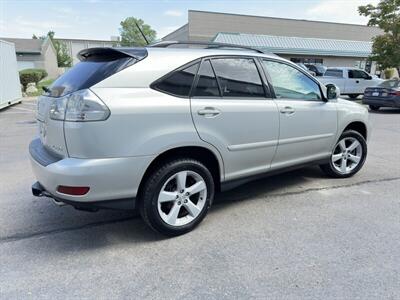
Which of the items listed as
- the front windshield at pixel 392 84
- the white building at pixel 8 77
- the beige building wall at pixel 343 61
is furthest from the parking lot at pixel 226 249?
the beige building wall at pixel 343 61

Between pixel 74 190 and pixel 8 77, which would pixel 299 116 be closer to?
pixel 74 190

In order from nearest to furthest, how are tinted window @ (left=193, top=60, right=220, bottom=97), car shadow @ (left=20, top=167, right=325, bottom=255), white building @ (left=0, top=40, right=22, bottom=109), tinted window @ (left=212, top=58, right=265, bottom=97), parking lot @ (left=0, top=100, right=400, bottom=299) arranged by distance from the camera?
parking lot @ (left=0, top=100, right=400, bottom=299), car shadow @ (left=20, top=167, right=325, bottom=255), tinted window @ (left=193, top=60, right=220, bottom=97), tinted window @ (left=212, top=58, right=265, bottom=97), white building @ (left=0, top=40, right=22, bottom=109)

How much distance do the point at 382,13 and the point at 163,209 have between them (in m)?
19.6

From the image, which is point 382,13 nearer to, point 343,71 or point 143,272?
point 343,71

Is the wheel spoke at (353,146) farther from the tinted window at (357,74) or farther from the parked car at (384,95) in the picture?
the tinted window at (357,74)

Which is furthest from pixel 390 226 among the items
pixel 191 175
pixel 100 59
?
pixel 100 59

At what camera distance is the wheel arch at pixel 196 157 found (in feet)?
9.62

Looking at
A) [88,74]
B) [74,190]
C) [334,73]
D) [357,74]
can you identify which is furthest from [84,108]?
[357,74]

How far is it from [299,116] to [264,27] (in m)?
34.4

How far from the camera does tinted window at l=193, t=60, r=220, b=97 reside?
3130 mm

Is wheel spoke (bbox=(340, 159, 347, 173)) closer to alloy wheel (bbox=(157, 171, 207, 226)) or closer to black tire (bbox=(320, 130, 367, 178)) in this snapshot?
black tire (bbox=(320, 130, 367, 178))

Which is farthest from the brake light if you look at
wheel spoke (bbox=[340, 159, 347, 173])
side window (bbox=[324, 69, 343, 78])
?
side window (bbox=[324, 69, 343, 78])

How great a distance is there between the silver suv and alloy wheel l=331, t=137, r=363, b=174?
91 cm

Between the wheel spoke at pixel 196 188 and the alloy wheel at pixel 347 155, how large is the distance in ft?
7.69
